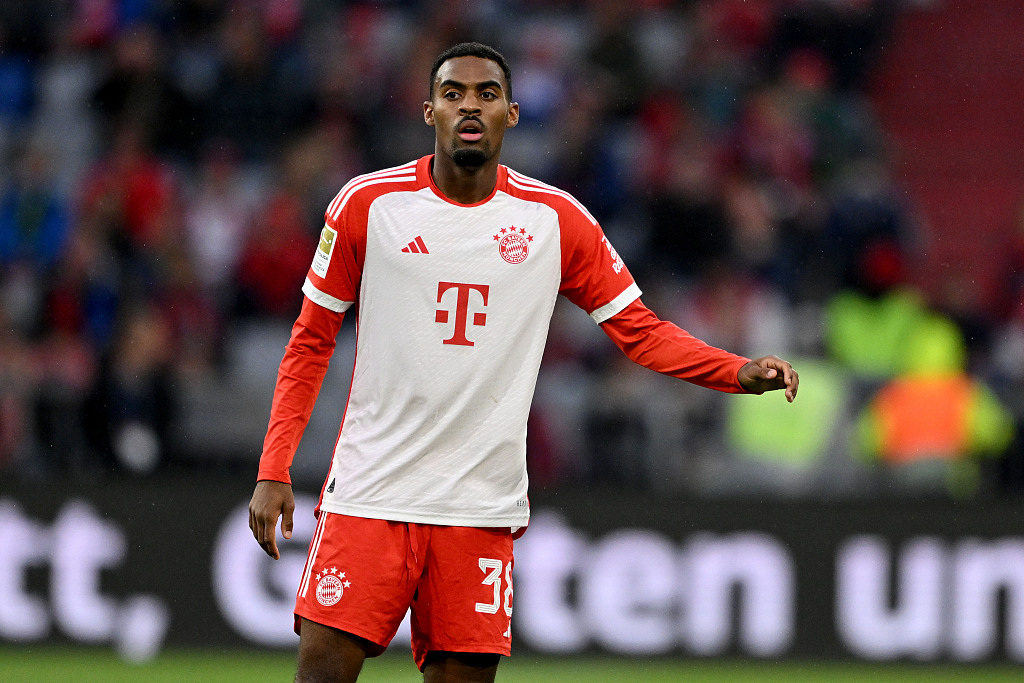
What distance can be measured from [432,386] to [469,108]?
0.77 m

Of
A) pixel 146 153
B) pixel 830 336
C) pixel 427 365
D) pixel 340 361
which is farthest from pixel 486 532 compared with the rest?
pixel 146 153

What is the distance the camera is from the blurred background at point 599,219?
871 cm

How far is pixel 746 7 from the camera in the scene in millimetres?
11812

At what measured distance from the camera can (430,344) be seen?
163 inches

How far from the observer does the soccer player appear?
13.4 ft

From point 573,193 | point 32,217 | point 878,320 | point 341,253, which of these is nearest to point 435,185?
point 341,253

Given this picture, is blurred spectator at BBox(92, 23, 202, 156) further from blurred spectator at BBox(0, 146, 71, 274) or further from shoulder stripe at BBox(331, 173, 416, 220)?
shoulder stripe at BBox(331, 173, 416, 220)

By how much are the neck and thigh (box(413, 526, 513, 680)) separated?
36.7 inches

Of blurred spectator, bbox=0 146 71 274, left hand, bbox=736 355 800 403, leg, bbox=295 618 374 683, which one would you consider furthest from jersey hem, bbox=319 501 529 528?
blurred spectator, bbox=0 146 71 274

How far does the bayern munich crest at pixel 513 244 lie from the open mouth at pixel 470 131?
283mm

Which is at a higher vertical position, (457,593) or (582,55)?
(582,55)

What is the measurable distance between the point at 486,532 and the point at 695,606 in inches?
156

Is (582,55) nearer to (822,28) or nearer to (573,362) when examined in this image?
(822,28)

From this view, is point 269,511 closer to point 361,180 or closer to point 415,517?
point 415,517
